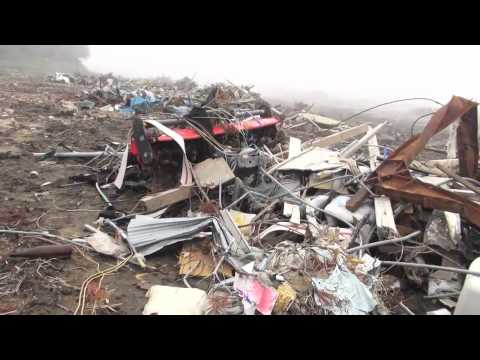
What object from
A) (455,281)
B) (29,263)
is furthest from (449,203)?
(29,263)

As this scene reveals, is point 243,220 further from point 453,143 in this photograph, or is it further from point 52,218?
point 453,143

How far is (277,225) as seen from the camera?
14.8ft

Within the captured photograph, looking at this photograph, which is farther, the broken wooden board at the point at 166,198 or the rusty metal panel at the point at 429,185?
the broken wooden board at the point at 166,198

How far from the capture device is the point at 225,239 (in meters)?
4.16

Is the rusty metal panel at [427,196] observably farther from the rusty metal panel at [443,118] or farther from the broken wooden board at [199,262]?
the broken wooden board at [199,262]

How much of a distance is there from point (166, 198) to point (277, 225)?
5.39 ft

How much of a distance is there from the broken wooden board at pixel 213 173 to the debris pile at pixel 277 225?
0.07ft

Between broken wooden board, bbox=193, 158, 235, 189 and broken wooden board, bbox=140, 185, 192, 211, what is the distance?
251mm

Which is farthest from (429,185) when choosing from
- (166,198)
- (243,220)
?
(166,198)

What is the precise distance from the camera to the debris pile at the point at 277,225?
346cm

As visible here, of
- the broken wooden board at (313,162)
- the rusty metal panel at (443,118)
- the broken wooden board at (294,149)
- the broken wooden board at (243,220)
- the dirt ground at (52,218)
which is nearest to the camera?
the dirt ground at (52,218)

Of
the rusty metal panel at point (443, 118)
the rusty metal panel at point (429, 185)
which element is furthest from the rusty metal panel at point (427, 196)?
the rusty metal panel at point (443, 118)

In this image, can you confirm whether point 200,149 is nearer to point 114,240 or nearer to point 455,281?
point 114,240

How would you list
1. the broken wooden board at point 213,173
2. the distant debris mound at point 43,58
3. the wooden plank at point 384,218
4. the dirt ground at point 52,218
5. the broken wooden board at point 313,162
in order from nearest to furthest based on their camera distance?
the dirt ground at point 52,218 → the wooden plank at point 384,218 → the broken wooden board at point 213,173 → the broken wooden board at point 313,162 → the distant debris mound at point 43,58
